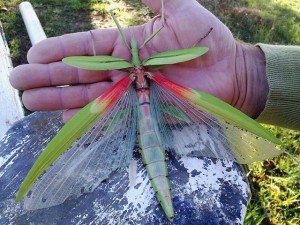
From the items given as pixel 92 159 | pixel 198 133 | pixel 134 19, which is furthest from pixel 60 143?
pixel 134 19

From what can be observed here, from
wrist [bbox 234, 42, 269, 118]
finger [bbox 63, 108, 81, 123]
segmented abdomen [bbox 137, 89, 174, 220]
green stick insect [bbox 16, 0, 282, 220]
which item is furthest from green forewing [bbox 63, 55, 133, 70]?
wrist [bbox 234, 42, 269, 118]

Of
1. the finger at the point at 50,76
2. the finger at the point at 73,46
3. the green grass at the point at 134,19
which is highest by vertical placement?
the finger at the point at 73,46

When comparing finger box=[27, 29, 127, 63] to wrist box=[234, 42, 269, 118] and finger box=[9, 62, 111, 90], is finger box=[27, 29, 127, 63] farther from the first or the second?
wrist box=[234, 42, 269, 118]

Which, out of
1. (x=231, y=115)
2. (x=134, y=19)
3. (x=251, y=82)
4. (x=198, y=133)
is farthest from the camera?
(x=134, y=19)

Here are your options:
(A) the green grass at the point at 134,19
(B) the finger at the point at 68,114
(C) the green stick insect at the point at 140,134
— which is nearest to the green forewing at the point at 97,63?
(C) the green stick insect at the point at 140,134

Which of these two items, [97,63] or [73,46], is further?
[73,46]

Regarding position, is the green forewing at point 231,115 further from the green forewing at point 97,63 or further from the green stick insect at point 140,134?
the green forewing at point 97,63

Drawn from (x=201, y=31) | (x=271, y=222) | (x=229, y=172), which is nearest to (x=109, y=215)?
(x=229, y=172)

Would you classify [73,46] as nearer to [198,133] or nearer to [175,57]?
[175,57]
